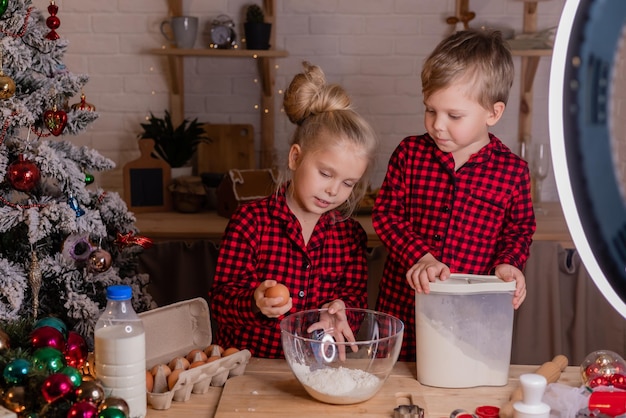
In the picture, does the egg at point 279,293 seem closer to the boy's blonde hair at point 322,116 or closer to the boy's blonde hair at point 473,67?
the boy's blonde hair at point 322,116

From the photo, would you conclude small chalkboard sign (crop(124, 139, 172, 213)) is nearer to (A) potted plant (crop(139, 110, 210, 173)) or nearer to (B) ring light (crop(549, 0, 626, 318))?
(A) potted plant (crop(139, 110, 210, 173))

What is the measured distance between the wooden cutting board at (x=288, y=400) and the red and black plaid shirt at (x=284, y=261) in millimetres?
363

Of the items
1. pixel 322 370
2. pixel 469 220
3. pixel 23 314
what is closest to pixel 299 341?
pixel 322 370

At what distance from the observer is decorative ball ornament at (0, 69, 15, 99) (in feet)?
4.91

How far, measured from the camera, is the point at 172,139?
295 cm

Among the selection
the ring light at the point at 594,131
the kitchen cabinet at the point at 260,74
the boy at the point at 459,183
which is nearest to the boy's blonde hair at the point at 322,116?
the boy at the point at 459,183

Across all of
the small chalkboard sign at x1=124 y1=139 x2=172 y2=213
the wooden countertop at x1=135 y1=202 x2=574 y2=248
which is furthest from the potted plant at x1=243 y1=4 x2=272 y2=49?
the wooden countertop at x1=135 y1=202 x2=574 y2=248

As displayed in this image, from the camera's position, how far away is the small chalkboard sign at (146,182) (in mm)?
2826

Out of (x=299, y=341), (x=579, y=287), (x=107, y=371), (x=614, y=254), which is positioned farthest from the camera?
(x=579, y=287)

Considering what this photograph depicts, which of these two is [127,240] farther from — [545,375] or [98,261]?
[545,375]

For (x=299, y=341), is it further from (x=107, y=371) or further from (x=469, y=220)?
(x=469, y=220)

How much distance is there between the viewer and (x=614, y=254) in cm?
67

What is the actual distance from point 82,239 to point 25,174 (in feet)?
0.84

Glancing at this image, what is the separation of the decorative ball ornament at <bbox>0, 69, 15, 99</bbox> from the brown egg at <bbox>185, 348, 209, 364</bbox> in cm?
64
